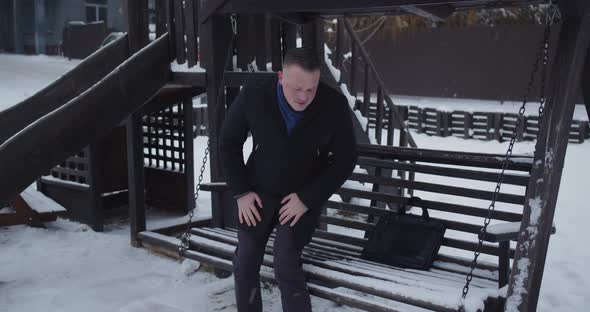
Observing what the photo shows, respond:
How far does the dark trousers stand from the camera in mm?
3061

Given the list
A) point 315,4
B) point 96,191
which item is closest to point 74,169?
point 96,191

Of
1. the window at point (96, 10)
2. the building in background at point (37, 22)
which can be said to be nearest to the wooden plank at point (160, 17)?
the building in background at point (37, 22)

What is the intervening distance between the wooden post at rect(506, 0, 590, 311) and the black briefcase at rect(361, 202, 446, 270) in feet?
2.37

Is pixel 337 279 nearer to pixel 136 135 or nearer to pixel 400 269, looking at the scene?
pixel 400 269

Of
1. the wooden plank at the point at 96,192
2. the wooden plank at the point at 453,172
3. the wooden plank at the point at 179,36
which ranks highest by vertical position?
the wooden plank at the point at 179,36

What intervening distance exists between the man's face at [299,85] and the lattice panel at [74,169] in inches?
140

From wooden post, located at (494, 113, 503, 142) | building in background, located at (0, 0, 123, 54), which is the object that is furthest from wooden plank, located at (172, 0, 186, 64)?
building in background, located at (0, 0, 123, 54)

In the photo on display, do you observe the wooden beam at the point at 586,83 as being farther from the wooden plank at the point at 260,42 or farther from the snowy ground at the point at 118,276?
the wooden plank at the point at 260,42

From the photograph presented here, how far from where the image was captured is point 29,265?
15.9ft

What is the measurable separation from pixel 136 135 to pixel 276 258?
8.73 feet

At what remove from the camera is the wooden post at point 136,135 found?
5195 mm

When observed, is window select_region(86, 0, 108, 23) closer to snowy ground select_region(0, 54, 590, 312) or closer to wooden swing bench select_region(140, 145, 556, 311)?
snowy ground select_region(0, 54, 590, 312)

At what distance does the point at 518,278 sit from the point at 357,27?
17.4 m

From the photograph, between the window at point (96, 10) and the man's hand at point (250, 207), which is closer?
the man's hand at point (250, 207)
